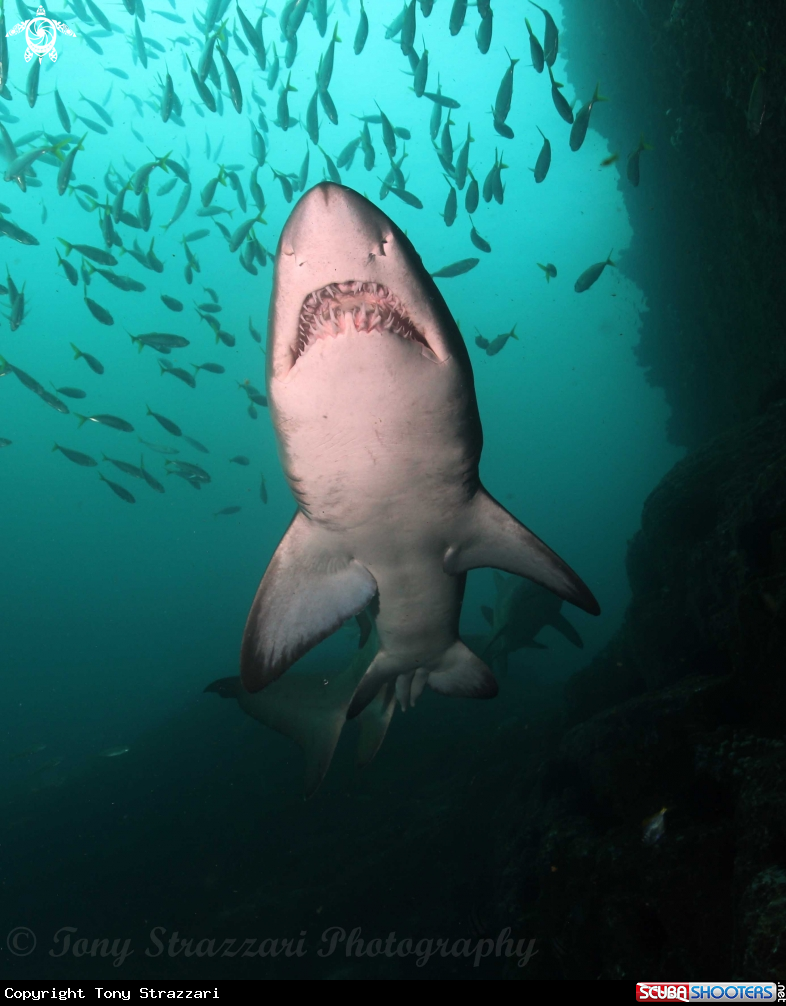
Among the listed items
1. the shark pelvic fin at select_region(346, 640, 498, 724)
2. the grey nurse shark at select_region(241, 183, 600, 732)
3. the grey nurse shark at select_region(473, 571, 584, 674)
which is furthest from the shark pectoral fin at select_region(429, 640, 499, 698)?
the grey nurse shark at select_region(473, 571, 584, 674)

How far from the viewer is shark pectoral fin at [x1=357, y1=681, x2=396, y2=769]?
437 centimetres

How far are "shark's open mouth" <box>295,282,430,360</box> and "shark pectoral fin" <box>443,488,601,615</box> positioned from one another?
1221 mm

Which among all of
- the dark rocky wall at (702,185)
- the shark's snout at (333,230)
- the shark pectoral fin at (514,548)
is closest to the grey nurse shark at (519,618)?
the dark rocky wall at (702,185)

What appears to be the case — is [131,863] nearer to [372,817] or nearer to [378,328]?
[372,817]

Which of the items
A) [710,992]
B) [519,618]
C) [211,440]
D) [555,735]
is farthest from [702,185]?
[211,440]

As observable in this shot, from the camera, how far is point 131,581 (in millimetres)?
91500

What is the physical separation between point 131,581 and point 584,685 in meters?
100

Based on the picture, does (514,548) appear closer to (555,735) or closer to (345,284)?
(345,284)

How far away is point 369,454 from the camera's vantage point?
2186 mm

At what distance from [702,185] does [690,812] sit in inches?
461

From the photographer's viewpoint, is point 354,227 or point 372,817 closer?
point 354,227

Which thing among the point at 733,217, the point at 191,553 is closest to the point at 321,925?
the point at 733,217

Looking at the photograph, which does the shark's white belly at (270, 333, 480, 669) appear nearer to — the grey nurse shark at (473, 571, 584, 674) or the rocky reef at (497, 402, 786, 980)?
the rocky reef at (497, 402, 786, 980)

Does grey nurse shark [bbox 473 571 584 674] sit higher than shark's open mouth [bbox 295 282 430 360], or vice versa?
shark's open mouth [bbox 295 282 430 360]
